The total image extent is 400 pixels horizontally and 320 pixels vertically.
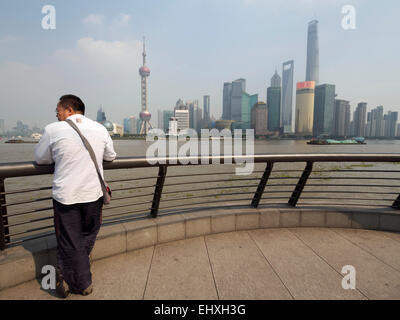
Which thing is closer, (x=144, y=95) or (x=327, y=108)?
(x=327, y=108)

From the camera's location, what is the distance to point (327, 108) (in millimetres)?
129000

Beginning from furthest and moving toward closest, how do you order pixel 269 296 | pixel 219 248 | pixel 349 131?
pixel 349 131, pixel 219 248, pixel 269 296

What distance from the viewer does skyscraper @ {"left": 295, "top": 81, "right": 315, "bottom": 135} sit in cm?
13262

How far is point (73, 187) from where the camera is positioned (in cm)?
199

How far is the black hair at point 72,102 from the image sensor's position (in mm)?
2121

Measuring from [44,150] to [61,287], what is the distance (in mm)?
1189

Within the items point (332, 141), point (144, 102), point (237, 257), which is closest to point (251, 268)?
point (237, 257)

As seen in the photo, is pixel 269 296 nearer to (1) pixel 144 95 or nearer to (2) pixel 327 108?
(2) pixel 327 108

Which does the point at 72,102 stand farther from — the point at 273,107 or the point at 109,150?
the point at 273,107

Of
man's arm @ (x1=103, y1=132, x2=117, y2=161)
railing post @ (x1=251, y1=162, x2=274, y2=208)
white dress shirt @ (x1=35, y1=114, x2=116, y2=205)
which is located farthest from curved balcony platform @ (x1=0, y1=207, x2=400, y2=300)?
man's arm @ (x1=103, y1=132, x2=117, y2=161)

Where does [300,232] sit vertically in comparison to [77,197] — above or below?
below

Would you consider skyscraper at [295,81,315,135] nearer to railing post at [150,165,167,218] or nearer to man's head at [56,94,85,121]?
railing post at [150,165,167,218]
